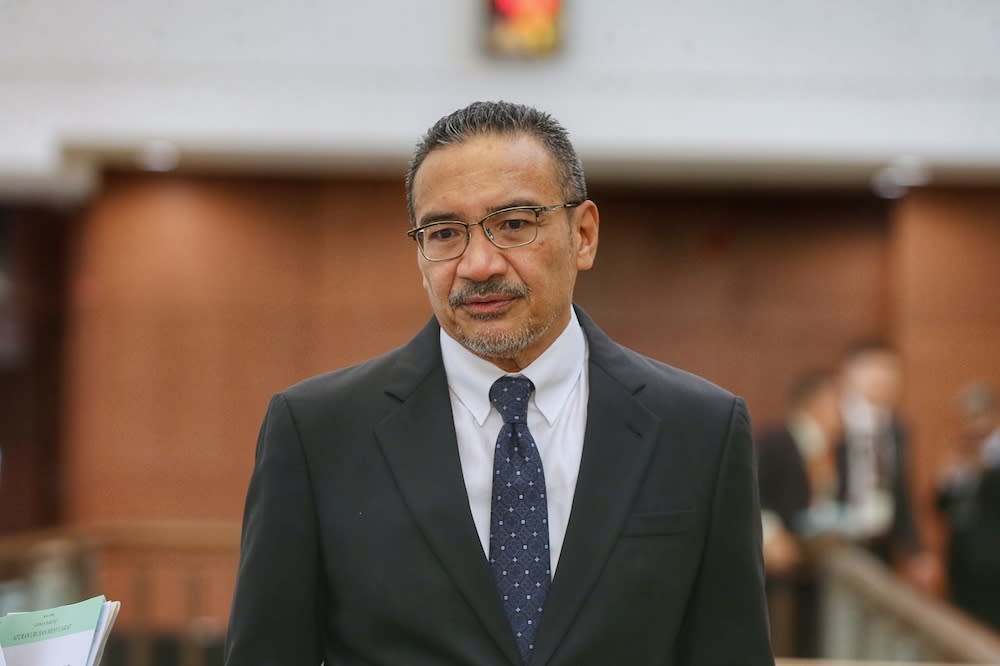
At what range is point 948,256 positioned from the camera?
274 inches

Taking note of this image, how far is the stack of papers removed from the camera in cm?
148

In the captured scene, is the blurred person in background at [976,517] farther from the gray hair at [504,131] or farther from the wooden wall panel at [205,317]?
the gray hair at [504,131]

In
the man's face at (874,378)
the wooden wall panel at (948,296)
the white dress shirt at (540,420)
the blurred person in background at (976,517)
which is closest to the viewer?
the white dress shirt at (540,420)

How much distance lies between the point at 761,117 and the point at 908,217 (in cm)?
143

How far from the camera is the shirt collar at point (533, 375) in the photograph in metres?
1.65

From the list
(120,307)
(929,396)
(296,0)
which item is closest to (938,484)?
(929,396)

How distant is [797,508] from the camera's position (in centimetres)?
561

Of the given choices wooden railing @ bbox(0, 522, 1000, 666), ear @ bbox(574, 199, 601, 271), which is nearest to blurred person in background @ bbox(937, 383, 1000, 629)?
wooden railing @ bbox(0, 522, 1000, 666)

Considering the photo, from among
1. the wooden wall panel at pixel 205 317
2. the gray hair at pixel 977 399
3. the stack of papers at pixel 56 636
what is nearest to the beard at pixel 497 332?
the stack of papers at pixel 56 636

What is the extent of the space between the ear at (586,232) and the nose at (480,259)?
17 cm

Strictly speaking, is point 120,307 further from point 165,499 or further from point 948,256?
point 948,256

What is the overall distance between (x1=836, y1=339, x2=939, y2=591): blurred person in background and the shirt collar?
4.70m

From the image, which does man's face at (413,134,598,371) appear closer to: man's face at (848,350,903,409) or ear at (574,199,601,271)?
ear at (574,199,601,271)

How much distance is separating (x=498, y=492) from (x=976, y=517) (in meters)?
4.32
